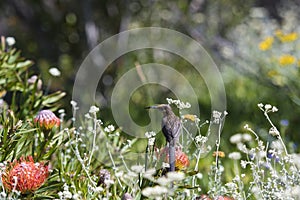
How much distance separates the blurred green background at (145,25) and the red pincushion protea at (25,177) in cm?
202

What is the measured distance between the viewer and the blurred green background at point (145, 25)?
3947 millimetres

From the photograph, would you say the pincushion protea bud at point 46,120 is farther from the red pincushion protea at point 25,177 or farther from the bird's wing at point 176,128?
the bird's wing at point 176,128

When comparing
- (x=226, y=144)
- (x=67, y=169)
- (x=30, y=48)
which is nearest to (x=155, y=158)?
(x=67, y=169)

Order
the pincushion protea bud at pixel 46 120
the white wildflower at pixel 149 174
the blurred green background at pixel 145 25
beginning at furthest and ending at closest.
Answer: the blurred green background at pixel 145 25, the pincushion protea bud at pixel 46 120, the white wildflower at pixel 149 174

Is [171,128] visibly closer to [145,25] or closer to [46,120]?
[46,120]

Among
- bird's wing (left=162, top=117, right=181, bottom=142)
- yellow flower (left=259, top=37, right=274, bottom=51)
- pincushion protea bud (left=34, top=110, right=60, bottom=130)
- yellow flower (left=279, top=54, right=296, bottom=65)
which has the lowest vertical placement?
bird's wing (left=162, top=117, right=181, bottom=142)

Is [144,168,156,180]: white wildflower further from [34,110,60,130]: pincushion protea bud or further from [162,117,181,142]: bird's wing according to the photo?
[34,110,60,130]: pincushion protea bud

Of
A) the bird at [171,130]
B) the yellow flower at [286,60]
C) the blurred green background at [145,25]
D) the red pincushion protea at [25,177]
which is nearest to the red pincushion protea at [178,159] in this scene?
the bird at [171,130]

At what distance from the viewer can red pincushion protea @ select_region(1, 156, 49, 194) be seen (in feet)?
5.36

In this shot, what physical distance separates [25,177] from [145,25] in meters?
2.64

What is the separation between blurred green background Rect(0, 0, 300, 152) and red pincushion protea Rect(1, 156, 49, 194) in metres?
2.02

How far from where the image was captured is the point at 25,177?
164 cm

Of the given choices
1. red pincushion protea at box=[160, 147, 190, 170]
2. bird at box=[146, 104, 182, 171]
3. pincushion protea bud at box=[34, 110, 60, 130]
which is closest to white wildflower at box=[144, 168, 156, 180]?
bird at box=[146, 104, 182, 171]

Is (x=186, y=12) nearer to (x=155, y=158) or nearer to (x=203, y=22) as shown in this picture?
(x=203, y=22)
